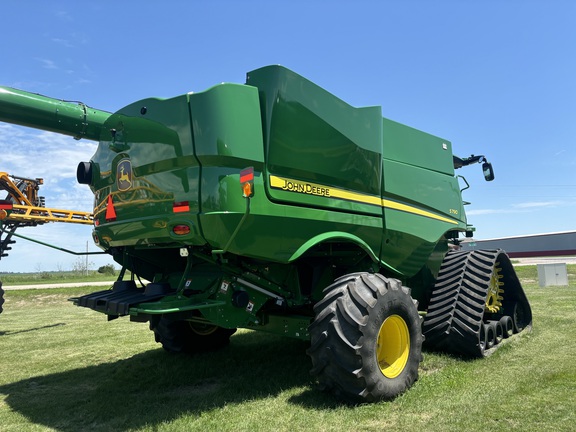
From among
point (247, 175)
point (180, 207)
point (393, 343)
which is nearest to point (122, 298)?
point (180, 207)

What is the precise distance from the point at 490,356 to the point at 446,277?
44.9 inches

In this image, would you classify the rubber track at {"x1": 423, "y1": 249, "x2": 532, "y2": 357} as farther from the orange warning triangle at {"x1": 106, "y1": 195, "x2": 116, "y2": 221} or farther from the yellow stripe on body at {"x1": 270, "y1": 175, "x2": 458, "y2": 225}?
the orange warning triangle at {"x1": 106, "y1": 195, "x2": 116, "y2": 221}

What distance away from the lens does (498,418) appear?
3.53 m

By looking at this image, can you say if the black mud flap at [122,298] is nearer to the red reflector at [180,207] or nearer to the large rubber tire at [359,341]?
the red reflector at [180,207]

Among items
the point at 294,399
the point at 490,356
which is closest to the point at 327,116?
the point at 294,399

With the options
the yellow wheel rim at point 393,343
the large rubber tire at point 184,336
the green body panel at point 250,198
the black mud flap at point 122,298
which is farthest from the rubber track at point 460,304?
the black mud flap at point 122,298

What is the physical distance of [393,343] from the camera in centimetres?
454

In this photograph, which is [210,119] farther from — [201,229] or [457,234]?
[457,234]

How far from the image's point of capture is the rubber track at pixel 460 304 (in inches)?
214

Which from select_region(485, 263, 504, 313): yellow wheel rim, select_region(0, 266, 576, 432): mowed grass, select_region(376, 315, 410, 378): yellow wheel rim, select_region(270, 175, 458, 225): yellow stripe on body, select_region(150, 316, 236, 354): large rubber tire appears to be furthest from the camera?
select_region(485, 263, 504, 313): yellow wheel rim

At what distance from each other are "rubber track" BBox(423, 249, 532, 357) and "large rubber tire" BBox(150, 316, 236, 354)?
9.79ft

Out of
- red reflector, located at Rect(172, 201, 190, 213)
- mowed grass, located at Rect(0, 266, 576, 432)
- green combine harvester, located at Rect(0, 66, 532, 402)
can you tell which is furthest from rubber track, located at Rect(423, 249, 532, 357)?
red reflector, located at Rect(172, 201, 190, 213)

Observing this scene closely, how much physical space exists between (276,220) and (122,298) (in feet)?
5.74

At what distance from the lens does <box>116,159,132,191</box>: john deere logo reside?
176 inches
